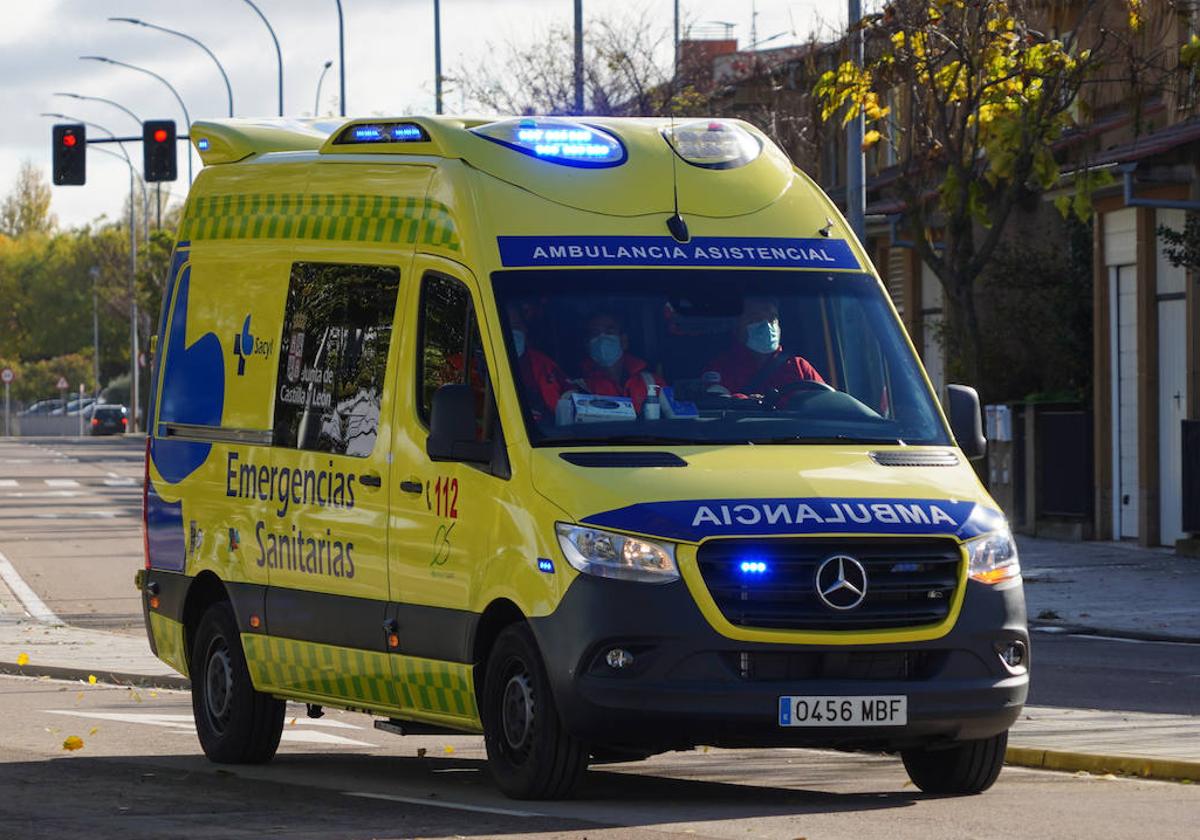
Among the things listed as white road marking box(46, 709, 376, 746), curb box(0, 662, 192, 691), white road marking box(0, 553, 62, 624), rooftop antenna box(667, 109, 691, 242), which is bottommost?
white road marking box(0, 553, 62, 624)

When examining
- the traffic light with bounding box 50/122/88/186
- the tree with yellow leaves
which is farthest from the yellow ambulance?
the traffic light with bounding box 50/122/88/186

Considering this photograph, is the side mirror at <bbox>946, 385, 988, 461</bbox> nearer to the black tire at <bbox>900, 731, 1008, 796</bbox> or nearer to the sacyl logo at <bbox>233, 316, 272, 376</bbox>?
the black tire at <bbox>900, 731, 1008, 796</bbox>

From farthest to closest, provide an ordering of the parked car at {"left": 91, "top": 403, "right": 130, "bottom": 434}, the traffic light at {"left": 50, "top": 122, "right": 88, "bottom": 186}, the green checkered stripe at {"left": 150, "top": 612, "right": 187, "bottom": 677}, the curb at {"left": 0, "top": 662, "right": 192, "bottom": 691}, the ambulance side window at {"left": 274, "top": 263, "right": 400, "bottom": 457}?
the parked car at {"left": 91, "top": 403, "right": 130, "bottom": 434}, the traffic light at {"left": 50, "top": 122, "right": 88, "bottom": 186}, the curb at {"left": 0, "top": 662, "right": 192, "bottom": 691}, the green checkered stripe at {"left": 150, "top": 612, "right": 187, "bottom": 677}, the ambulance side window at {"left": 274, "top": 263, "right": 400, "bottom": 457}

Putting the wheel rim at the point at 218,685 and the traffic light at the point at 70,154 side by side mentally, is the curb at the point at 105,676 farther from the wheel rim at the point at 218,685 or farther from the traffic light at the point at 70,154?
the traffic light at the point at 70,154

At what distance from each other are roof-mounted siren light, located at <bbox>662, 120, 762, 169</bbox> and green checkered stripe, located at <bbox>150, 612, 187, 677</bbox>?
3863mm

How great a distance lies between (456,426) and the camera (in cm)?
1014

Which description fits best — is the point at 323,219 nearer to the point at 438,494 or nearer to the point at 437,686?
the point at 438,494

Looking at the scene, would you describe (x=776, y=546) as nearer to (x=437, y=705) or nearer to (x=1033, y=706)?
(x=437, y=705)

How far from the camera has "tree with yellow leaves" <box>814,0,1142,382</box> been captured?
22.8 m

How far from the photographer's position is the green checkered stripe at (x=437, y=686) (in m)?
10.4

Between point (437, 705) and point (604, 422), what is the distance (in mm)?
1447

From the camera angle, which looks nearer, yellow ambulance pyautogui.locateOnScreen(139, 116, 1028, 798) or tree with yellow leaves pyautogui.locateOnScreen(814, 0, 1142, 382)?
yellow ambulance pyautogui.locateOnScreen(139, 116, 1028, 798)

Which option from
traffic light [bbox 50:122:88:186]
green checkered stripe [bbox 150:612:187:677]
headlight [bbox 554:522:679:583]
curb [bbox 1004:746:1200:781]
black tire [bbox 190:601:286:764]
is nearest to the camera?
headlight [bbox 554:522:679:583]

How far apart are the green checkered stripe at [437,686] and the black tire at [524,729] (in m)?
0.12
